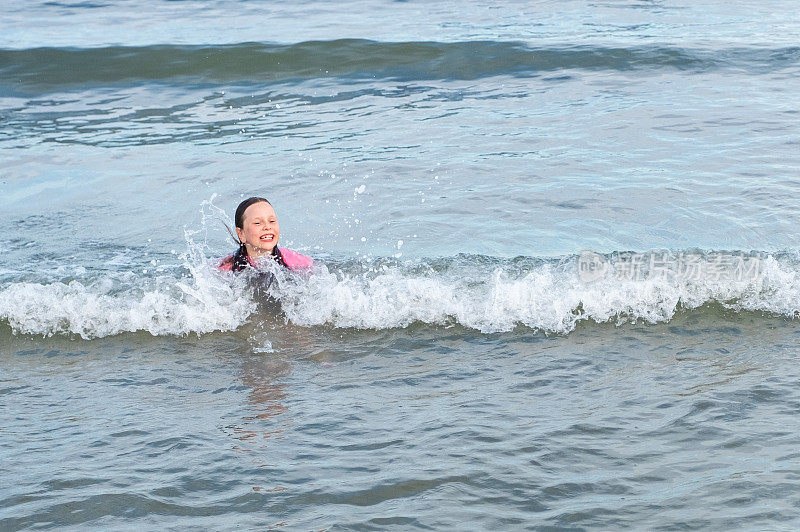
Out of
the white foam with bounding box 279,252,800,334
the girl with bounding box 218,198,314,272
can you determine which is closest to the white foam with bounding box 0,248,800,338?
the white foam with bounding box 279,252,800,334

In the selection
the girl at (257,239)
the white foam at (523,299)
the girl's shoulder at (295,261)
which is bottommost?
the white foam at (523,299)

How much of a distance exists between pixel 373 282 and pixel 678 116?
19.1 feet

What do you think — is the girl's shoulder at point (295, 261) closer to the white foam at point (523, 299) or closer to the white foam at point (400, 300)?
the white foam at point (400, 300)

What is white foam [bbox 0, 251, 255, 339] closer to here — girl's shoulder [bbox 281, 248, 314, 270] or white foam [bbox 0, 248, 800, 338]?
white foam [bbox 0, 248, 800, 338]

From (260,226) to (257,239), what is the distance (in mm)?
104

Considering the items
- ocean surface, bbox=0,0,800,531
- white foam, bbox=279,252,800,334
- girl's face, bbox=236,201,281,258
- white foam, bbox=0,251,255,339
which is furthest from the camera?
girl's face, bbox=236,201,281,258

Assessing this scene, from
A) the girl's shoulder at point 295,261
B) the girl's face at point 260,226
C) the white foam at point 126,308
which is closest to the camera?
the white foam at point 126,308

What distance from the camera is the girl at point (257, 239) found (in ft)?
21.9

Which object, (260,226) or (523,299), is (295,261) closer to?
(260,226)

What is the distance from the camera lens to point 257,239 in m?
6.71

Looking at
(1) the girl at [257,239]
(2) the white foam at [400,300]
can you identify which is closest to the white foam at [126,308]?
(2) the white foam at [400,300]

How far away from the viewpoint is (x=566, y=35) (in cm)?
1584

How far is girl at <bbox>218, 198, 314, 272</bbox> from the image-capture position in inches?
263

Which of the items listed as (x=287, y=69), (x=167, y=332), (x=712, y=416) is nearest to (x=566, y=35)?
(x=287, y=69)
